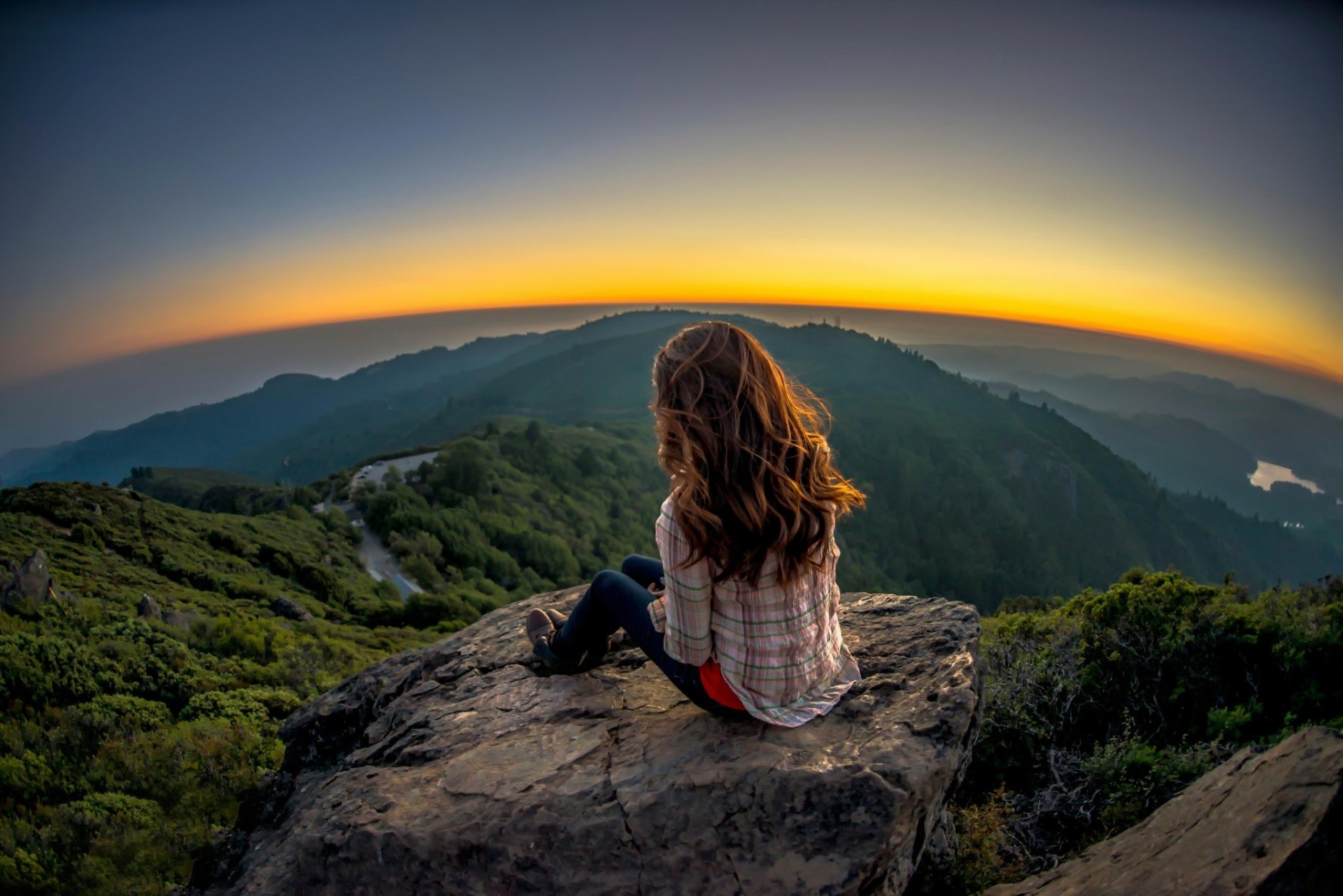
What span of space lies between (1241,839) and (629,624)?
3089mm

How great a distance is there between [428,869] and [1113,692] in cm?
605

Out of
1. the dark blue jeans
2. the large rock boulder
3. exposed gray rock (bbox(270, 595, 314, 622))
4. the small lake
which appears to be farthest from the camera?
the small lake

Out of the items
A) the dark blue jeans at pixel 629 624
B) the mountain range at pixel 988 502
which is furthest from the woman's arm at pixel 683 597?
the mountain range at pixel 988 502

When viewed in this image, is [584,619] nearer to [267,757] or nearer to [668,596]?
[668,596]

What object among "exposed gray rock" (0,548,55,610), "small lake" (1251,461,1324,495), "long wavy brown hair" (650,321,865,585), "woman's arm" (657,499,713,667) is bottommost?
"small lake" (1251,461,1324,495)

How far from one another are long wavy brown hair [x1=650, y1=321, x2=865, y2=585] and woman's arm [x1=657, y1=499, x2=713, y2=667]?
69mm

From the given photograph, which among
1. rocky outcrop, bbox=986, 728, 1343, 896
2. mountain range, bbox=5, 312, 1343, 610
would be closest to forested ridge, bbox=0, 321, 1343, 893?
rocky outcrop, bbox=986, 728, 1343, 896

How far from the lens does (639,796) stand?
3.10 metres

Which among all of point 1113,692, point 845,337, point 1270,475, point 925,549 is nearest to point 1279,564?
point 1270,475

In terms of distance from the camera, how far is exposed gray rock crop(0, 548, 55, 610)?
9539mm

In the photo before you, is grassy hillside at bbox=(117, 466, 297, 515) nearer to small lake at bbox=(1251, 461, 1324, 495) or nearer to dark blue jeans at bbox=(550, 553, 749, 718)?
dark blue jeans at bbox=(550, 553, 749, 718)

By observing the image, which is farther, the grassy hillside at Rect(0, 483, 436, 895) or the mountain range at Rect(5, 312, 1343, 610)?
the mountain range at Rect(5, 312, 1343, 610)

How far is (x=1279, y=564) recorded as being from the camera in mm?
111375

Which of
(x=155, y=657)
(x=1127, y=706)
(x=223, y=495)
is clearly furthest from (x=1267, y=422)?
(x=223, y=495)
